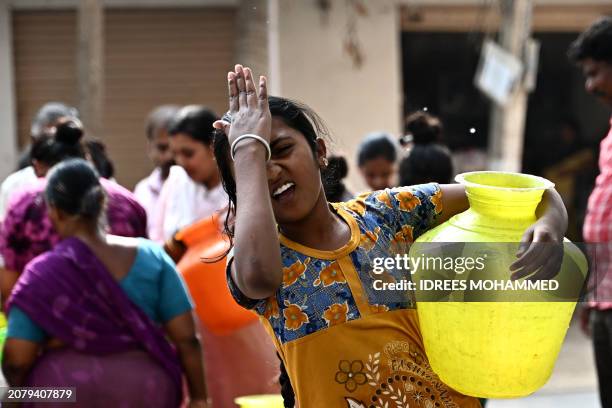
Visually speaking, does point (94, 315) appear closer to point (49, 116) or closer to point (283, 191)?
point (283, 191)

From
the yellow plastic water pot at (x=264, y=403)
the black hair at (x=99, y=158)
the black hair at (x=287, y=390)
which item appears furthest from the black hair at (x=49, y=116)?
the black hair at (x=287, y=390)

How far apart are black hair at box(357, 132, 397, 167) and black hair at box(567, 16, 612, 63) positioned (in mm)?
999

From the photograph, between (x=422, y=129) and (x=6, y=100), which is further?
(x=6, y=100)

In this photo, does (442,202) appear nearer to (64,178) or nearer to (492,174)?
(492,174)

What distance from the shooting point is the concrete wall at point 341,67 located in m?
8.02

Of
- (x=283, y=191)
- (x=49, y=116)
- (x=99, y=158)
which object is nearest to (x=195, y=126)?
(x=99, y=158)

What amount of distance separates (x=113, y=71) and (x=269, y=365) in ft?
16.9

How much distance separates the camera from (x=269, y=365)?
390 centimetres

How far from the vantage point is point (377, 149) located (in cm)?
446

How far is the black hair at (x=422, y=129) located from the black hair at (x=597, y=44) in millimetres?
618

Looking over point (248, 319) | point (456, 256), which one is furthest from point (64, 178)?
point (456, 256)

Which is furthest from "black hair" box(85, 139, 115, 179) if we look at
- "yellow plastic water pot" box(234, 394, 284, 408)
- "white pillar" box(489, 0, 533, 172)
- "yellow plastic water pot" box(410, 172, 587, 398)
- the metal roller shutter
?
the metal roller shutter

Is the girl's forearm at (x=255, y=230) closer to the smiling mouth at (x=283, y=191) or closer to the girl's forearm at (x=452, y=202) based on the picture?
the smiling mouth at (x=283, y=191)

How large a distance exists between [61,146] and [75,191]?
93 cm
